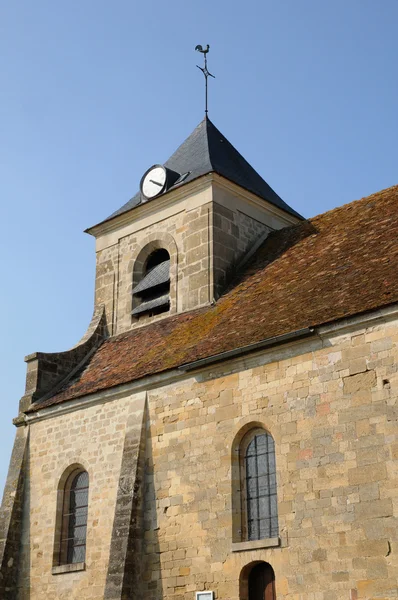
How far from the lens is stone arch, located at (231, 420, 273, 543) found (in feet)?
38.8

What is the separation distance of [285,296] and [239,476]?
3.05m

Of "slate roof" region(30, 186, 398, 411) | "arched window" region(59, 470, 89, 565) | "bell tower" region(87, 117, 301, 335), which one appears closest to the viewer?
"slate roof" region(30, 186, 398, 411)

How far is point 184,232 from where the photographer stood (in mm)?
17000

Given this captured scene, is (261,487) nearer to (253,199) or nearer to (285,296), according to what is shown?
(285,296)

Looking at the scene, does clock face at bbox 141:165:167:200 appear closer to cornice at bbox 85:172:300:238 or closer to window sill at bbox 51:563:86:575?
cornice at bbox 85:172:300:238

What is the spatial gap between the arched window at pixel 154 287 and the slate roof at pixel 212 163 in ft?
4.37

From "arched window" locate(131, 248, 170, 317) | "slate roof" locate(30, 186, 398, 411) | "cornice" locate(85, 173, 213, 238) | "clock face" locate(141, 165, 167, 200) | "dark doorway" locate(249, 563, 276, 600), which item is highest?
"clock face" locate(141, 165, 167, 200)

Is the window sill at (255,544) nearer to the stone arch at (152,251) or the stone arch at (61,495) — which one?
the stone arch at (61,495)

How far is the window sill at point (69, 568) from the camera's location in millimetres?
13695

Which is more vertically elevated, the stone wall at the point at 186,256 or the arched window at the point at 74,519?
the stone wall at the point at 186,256

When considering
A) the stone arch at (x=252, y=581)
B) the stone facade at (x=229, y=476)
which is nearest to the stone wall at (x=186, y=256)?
the stone facade at (x=229, y=476)

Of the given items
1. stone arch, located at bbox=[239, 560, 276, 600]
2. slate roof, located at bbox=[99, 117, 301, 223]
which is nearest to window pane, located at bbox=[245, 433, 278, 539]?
stone arch, located at bbox=[239, 560, 276, 600]

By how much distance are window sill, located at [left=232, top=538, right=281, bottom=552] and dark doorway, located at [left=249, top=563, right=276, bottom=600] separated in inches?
Result: 12.0

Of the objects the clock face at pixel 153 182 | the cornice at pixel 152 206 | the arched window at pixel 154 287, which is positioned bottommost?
the arched window at pixel 154 287
